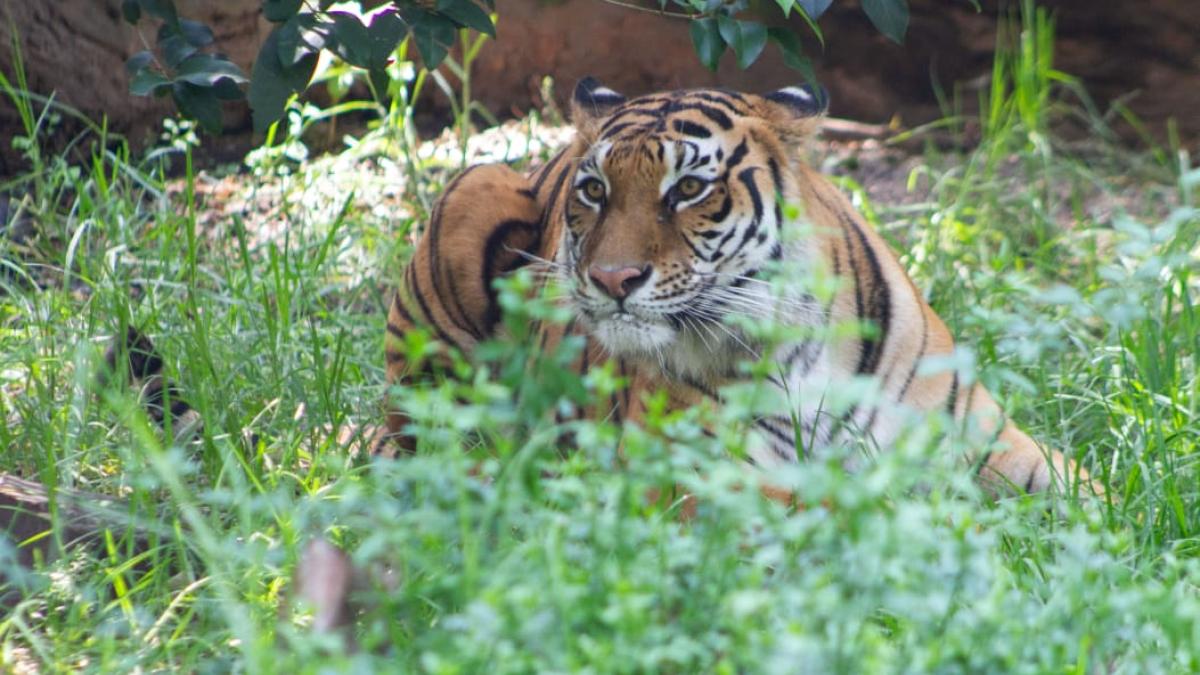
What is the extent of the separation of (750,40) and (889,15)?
0.28 meters

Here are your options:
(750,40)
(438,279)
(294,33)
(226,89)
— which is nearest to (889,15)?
(750,40)

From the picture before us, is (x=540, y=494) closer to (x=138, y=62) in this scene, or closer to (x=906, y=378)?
(x=906, y=378)

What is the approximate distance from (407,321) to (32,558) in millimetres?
1478

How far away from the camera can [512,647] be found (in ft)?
5.34

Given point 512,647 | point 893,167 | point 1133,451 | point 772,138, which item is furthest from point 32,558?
point 893,167

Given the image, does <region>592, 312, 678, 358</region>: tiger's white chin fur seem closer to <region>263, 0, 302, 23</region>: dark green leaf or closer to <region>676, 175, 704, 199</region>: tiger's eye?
<region>676, 175, 704, 199</region>: tiger's eye

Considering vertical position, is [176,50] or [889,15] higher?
[889,15]

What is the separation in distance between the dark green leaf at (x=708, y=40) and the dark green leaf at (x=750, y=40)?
55 millimetres

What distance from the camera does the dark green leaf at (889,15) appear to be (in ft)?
9.03

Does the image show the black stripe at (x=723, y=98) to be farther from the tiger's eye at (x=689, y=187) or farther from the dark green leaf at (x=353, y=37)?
the dark green leaf at (x=353, y=37)

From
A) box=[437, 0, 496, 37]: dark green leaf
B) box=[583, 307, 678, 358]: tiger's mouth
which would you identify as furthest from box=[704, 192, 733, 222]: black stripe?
box=[437, 0, 496, 37]: dark green leaf

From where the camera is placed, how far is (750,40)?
9.32 feet

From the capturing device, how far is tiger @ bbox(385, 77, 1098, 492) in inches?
124

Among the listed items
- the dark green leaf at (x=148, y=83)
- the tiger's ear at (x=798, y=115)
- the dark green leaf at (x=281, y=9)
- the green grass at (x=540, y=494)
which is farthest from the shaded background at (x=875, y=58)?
the dark green leaf at (x=281, y=9)
